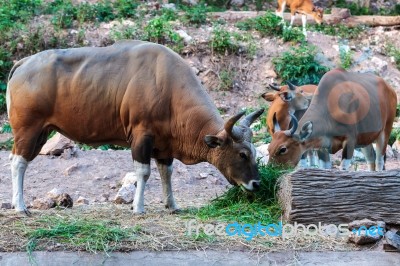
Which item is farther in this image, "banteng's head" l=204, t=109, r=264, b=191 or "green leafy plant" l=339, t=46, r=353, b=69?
"green leafy plant" l=339, t=46, r=353, b=69

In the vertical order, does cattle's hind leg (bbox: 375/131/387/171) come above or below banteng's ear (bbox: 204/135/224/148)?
below

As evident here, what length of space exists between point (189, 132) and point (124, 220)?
130 cm

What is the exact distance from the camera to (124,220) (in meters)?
8.20

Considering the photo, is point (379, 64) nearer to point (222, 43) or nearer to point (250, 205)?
point (222, 43)

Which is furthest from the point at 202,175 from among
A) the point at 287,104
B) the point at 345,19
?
the point at 345,19

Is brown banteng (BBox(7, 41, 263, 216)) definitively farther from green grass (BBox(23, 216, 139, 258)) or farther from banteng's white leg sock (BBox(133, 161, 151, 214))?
green grass (BBox(23, 216, 139, 258))

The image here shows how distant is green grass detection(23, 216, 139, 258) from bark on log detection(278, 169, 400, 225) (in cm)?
173

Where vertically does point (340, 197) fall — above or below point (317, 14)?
above

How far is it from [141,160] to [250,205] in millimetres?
1367

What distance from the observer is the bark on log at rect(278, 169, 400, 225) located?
25.6 ft

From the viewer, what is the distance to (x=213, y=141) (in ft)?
27.7

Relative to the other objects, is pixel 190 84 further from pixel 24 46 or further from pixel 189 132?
pixel 24 46

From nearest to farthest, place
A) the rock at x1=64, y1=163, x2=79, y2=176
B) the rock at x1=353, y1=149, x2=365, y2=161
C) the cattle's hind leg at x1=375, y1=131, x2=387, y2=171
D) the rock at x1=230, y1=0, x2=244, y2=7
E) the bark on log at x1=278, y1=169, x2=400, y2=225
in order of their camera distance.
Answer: the bark on log at x1=278, y1=169, x2=400, y2=225, the cattle's hind leg at x1=375, y1=131, x2=387, y2=171, the rock at x1=64, y1=163, x2=79, y2=176, the rock at x1=353, y1=149, x2=365, y2=161, the rock at x1=230, y1=0, x2=244, y2=7

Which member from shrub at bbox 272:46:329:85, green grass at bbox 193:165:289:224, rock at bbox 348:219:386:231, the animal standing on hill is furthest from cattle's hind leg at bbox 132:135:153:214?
the animal standing on hill
